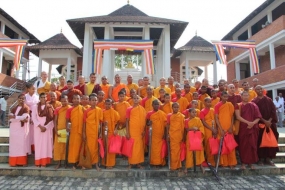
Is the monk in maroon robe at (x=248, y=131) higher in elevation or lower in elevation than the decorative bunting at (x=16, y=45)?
lower

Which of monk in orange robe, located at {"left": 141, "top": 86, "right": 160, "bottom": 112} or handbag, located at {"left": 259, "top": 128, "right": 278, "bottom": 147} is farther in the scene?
monk in orange robe, located at {"left": 141, "top": 86, "right": 160, "bottom": 112}

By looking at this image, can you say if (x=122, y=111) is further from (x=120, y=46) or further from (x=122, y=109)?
(x=120, y=46)

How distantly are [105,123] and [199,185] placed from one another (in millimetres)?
2563

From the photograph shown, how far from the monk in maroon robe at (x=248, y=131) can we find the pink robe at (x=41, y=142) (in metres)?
4.70

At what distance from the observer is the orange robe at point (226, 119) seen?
5.66m

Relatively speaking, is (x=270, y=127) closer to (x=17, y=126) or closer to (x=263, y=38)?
(x=17, y=126)

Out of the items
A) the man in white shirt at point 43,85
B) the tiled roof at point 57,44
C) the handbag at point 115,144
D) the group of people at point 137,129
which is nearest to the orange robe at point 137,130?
the group of people at point 137,129

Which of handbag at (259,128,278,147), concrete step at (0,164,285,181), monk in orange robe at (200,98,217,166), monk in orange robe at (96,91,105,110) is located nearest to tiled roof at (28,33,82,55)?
monk in orange robe at (96,91,105,110)

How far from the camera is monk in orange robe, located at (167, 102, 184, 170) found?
541 centimetres

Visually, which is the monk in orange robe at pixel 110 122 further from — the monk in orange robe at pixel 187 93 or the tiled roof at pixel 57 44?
the tiled roof at pixel 57 44

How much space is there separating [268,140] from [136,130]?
132 inches

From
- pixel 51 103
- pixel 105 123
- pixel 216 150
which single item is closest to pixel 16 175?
pixel 51 103

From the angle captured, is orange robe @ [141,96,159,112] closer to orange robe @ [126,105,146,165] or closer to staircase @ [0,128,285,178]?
orange robe @ [126,105,146,165]

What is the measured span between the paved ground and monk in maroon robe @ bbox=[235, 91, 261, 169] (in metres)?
0.45
